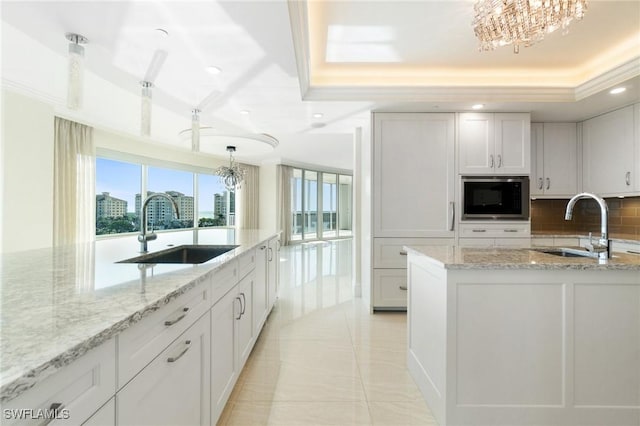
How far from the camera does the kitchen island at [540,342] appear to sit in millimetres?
1518

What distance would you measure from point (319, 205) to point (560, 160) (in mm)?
7538

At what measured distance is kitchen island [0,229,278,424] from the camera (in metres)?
0.58

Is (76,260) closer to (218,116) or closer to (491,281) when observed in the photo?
(491,281)

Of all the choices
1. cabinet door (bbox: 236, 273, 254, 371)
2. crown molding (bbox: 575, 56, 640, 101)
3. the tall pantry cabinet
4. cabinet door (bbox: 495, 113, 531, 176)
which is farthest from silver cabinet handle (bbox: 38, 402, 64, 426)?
crown molding (bbox: 575, 56, 640, 101)

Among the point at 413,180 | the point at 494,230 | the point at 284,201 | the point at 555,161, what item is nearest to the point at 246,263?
the point at 413,180

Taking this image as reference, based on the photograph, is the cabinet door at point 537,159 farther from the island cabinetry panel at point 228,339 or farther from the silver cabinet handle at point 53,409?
→ the silver cabinet handle at point 53,409

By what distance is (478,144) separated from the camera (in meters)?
3.40

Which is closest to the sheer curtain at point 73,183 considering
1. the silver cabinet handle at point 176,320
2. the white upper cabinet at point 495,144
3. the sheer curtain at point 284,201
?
the silver cabinet handle at point 176,320

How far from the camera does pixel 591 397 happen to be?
1.53 m

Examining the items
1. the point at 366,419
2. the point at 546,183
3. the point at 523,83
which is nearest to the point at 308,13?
the point at 523,83

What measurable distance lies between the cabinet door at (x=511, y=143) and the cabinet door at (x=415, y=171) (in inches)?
20.7

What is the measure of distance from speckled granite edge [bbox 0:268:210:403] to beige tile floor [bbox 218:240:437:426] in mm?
1218

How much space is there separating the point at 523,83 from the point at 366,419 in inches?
139

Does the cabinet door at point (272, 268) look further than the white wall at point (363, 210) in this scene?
No
